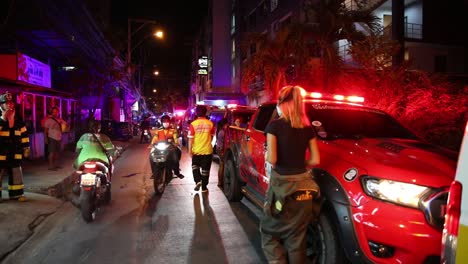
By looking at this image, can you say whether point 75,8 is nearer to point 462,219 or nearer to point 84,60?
point 84,60

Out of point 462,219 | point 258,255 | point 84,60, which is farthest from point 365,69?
point 84,60

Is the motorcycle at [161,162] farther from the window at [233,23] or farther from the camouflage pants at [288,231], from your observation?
the window at [233,23]

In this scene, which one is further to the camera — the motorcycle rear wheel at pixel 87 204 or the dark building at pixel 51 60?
the dark building at pixel 51 60

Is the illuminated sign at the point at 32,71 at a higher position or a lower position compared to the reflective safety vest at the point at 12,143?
higher

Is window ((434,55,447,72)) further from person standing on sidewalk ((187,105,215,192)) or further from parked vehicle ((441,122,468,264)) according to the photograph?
parked vehicle ((441,122,468,264))

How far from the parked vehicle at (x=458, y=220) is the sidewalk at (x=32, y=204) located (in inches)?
196

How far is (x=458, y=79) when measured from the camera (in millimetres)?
20406

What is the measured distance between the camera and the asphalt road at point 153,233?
16.3 ft

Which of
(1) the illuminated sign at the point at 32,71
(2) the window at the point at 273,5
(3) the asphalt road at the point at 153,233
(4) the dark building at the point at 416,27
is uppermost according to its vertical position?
(2) the window at the point at 273,5

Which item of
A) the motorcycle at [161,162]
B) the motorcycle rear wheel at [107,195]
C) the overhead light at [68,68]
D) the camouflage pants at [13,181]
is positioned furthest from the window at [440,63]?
the camouflage pants at [13,181]

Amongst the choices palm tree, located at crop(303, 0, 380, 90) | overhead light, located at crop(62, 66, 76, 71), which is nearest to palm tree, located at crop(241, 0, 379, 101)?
palm tree, located at crop(303, 0, 380, 90)

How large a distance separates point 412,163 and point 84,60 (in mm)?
16088

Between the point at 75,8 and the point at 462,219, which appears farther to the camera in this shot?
the point at 75,8

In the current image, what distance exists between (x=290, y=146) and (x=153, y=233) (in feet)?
10.1
